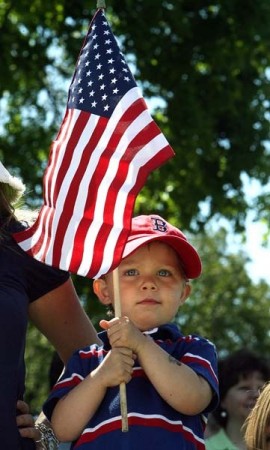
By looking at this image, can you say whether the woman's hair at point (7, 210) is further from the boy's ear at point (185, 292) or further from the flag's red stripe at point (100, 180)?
the boy's ear at point (185, 292)

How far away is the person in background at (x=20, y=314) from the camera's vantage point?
3621 millimetres

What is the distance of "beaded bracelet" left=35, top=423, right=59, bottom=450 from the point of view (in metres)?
3.89

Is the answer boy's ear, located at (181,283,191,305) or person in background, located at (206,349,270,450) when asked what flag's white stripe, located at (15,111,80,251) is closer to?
boy's ear, located at (181,283,191,305)

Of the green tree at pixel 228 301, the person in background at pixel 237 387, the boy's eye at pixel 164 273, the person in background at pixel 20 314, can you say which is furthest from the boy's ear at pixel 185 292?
the green tree at pixel 228 301

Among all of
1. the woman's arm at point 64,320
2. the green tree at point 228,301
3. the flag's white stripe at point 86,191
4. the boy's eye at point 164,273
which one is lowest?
the woman's arm at point 64,320

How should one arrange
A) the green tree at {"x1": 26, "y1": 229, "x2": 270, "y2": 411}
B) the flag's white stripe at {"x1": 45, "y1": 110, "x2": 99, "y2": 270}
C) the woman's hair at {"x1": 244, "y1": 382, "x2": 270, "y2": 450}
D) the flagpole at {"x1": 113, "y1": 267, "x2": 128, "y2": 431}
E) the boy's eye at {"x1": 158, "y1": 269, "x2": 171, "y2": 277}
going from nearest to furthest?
the flagpole at {"x1": 113, "y1": 267, "x2": 128, "y2": 431} < the flag's white stripe at {"x1": 45, "y1": 110, "x2": 99, "y2": 270} < the boy's eye at {"x1": 158, "y1": 269, "x2": 171, "y2": 277} < the woman's hair at {"x1": 244, "y1": 382, "x2": 270, "y2": 450} < the green tree at {"x1": 26, "y1": 229, "x2": 270, "y2": 411}

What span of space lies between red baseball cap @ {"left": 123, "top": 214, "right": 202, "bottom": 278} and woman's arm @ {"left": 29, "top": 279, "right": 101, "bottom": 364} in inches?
12.0

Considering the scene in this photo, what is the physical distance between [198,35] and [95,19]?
9.83m

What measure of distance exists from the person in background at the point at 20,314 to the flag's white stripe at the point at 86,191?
0.56 feet

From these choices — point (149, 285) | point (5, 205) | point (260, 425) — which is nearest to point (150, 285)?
point (149, 285)

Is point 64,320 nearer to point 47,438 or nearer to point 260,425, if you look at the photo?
point 47,438

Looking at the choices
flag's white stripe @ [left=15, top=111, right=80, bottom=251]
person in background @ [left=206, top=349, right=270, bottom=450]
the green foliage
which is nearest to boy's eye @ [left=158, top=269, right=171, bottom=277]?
flag's white stripe @ [left=15, top=111, right=80, bottom=251]

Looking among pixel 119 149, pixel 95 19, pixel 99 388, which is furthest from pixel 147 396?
pixel 95 19

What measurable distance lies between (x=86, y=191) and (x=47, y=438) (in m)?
0.82
